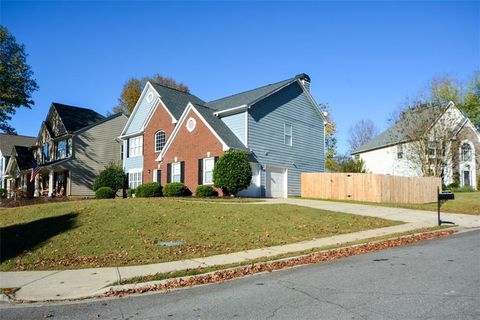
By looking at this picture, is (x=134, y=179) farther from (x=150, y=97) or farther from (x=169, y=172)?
(x=150, y=97)

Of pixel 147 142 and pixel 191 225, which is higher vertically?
pixel 147 142

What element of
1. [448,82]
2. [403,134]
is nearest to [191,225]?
[403,134]

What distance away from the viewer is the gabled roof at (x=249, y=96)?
28.9 metres

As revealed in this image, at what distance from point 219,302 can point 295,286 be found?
5.04ft

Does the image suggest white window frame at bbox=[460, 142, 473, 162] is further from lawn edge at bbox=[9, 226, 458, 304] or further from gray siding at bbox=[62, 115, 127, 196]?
gray siding at bbox=[62, 115, 127, 196]

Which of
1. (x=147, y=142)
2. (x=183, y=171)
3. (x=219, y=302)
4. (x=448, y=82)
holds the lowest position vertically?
(x=219, y=302)

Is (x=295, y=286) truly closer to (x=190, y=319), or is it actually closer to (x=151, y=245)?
(x=190, y=319)

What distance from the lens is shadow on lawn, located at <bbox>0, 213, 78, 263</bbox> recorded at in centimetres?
1197

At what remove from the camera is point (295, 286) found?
7.48 m

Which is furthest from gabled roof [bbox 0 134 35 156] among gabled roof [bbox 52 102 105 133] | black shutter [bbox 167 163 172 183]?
black shutter [bbox 167 163 172 183]

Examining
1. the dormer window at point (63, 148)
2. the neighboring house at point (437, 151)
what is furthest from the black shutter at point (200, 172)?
the neighboring house at point (437, 151)

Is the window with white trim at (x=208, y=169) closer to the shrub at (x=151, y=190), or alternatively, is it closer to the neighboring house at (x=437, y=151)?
the shrub at (x=151, y=190)

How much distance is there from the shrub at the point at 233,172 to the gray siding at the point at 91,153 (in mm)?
19626

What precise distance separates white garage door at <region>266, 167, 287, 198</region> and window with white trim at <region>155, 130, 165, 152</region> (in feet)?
32.3
